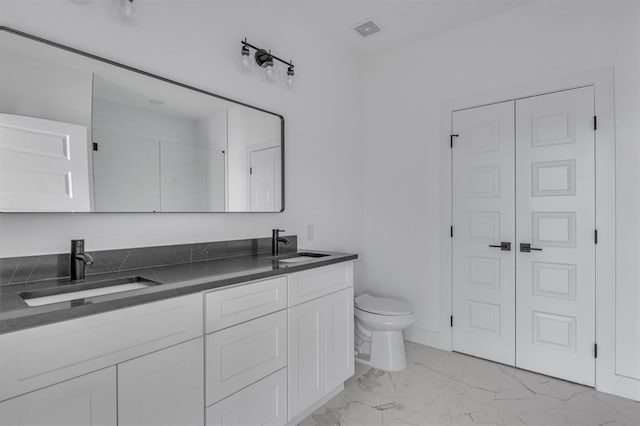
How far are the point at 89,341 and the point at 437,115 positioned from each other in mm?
2888

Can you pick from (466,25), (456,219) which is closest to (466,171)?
(456,219)

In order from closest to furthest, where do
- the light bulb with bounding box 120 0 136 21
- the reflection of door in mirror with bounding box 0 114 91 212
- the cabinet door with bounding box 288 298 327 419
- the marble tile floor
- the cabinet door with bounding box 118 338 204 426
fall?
the cabinet door with bounding box 118 338 204 426 < the reflection of door in mirror with bounding box 0 114 91 212 < the light bulb with bounding box 120 0 136 21 < the cabinet door with bounding box 288 298 327 419 < the marble tile floor

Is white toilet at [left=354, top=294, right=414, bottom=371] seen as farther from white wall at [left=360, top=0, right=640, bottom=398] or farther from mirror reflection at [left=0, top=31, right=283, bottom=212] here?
mirror reflection at [left=0, top=31, right=283, bottom=212]

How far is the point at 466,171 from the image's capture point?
2.78 metres

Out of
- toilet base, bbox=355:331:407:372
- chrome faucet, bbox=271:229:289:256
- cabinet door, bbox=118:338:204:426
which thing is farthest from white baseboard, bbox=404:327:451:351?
cabinet door, bbox=118:338:204:426

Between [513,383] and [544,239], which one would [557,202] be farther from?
[513,383]

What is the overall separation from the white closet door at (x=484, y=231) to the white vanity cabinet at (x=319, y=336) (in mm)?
1172

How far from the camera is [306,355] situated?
73.3 inches

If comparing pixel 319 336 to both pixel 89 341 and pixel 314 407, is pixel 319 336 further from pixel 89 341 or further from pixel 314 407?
pixel 89 341

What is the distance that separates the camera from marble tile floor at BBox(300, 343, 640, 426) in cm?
190

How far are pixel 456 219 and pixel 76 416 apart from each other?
271 cm

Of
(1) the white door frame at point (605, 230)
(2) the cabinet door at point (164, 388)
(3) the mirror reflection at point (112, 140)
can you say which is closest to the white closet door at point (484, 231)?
(1) the white door frame at point (605, 230)

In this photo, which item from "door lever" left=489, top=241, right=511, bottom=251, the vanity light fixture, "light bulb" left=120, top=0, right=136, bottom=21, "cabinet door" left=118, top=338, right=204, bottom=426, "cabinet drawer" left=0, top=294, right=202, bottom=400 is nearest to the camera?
"cabinet drawer" left=0, top=294, right=202, bottom=400

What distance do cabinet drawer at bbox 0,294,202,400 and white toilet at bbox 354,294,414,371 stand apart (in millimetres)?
1549
